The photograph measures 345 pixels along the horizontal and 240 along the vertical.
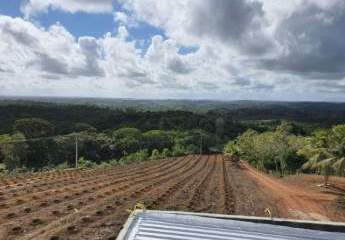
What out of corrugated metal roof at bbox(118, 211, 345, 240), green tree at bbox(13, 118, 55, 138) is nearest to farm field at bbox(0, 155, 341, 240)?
corrugated metal roof at bbox(118, 211, 345, 240)

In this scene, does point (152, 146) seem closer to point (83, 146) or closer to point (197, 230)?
point (83, 146)

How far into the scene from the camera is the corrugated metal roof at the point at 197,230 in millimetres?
5414

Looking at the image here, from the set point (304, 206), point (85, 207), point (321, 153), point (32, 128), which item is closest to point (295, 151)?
point (321, 153)

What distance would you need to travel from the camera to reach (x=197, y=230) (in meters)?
5.65

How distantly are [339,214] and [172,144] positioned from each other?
5638 centimetres

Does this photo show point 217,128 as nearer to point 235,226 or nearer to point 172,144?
point 172,144

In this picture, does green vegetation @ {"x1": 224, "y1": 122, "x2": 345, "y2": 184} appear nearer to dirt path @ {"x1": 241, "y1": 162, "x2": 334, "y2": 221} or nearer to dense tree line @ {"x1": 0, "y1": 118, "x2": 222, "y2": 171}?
dirt path @ {"x1": 241, "y1": 162, "x2": 334, "y2": 221}

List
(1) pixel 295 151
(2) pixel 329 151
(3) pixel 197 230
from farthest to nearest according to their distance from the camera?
(1) pixel 295 151 → (2) pixel 329 151 → (3) pixel 197 230

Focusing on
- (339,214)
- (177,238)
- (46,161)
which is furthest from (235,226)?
(46,161)

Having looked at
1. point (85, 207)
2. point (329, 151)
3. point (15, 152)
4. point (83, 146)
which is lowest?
point (83, 146)

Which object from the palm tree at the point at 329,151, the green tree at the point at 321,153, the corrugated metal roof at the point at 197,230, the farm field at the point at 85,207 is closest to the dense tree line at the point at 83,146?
the green tree at the point at 321,153

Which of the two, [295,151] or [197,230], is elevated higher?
[197,230]

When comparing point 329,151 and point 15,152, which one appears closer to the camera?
point 329,151

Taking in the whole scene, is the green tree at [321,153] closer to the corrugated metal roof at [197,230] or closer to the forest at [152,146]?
the forest at [152,146]
